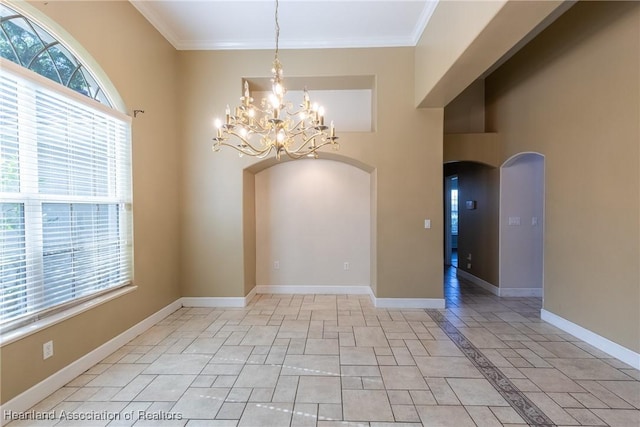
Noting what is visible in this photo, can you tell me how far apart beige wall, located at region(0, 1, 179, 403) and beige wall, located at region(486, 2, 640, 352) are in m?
4.92

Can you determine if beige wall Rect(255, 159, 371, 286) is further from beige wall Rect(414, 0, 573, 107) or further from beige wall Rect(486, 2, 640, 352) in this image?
beige wall Rect(486, 2, 640, 352)

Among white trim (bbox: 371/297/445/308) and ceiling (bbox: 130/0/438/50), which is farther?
white trim (bbox: 371/297/445/308)

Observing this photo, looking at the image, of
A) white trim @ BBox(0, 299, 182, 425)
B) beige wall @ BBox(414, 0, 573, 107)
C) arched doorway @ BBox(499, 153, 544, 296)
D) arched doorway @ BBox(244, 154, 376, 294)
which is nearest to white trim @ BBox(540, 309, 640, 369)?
arched doorway @ BBox(499, 153, 544, 296)

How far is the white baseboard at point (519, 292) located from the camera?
15.6ft

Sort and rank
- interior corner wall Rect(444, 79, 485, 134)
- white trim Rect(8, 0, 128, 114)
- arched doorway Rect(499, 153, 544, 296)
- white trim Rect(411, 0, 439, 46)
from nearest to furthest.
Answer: white trim Rect(8, 0, 128, 114) → white trim Rect(411, 0, 439, 46) → arched doorway Rect(499, 153, 544, 296) → interior corner wall Rect(444, 79, 485, 134)

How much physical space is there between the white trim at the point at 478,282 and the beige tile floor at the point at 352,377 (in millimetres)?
1103

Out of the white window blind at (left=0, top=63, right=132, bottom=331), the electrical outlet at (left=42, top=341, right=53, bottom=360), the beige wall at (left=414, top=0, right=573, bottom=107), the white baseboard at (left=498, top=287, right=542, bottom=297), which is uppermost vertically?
the beige wall at (left=414, top=0, right=573, bottom=107)

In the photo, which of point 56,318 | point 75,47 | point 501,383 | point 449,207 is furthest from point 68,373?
point 449,207

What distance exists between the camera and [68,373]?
2412 mm

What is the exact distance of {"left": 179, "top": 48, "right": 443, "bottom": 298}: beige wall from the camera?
4.14 m

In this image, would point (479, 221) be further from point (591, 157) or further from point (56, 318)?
point (56, 318)

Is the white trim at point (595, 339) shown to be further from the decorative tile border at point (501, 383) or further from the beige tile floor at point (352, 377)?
the decorative tile border at point (501, 383)

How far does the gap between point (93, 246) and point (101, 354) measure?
1040 millimetres

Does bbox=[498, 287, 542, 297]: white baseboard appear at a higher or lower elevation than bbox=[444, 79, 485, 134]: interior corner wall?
lower
